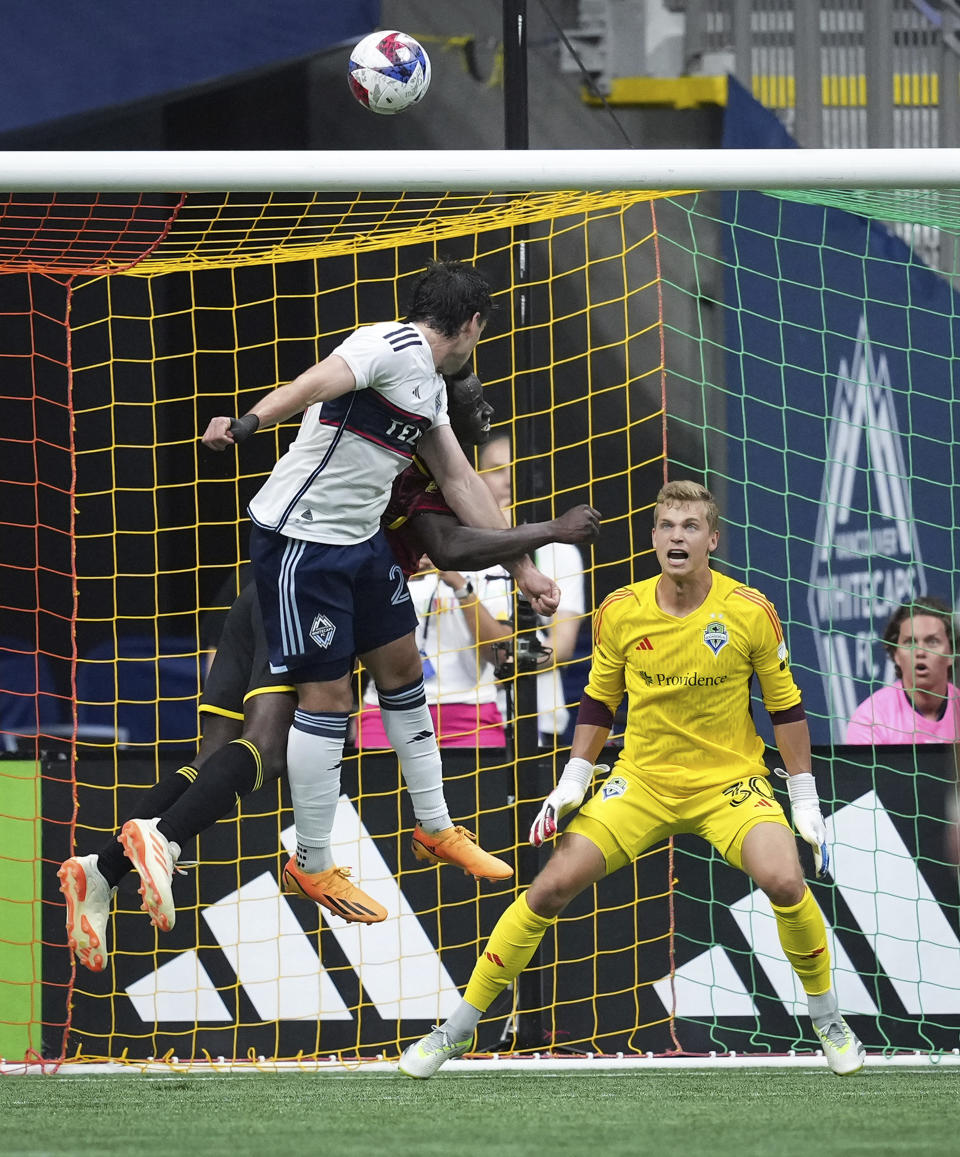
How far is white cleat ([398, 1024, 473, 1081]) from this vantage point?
5.08 meters

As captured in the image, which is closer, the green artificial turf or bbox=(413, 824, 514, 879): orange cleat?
the green artificial turf

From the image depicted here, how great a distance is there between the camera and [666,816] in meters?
5.16

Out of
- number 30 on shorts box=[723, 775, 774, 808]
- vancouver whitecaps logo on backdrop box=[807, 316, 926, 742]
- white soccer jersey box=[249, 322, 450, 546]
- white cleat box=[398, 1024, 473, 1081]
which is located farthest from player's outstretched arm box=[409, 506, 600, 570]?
vancouver whitecaps logo on backdrop box=[807, 316, 926, 742]

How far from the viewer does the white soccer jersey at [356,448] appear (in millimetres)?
4703

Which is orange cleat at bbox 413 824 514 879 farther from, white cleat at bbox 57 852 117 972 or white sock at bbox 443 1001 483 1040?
white cleat at bbox 57 852 117 972

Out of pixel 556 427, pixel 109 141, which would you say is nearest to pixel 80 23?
pixel 109 141

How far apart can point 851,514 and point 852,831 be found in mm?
2666

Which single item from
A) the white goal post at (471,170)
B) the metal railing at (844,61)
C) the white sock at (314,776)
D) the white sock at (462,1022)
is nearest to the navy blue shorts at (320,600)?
the white sock at (314,776)

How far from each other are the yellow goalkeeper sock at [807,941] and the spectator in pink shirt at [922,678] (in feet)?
4.36

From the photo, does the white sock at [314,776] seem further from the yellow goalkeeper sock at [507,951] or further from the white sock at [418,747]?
the yellow goalkeeper sock at [507,951]

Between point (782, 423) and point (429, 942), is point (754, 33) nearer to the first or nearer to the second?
point (782, 423)

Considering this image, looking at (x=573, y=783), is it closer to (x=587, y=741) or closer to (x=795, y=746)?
(x=587, y=741)

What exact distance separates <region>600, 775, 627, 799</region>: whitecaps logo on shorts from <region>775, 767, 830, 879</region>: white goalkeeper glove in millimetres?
486

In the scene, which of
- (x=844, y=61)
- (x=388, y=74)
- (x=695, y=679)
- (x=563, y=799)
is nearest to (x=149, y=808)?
(x=563, y=799)
